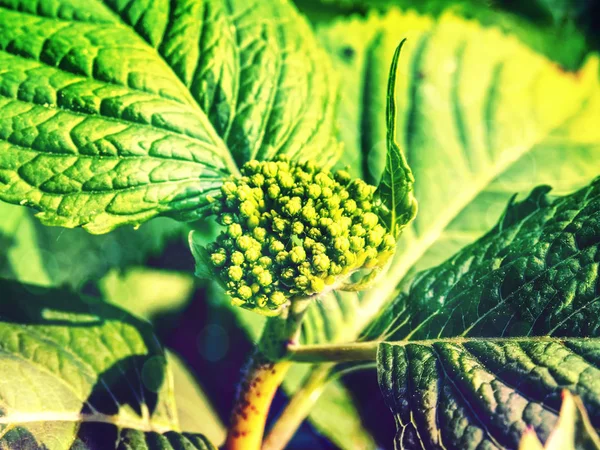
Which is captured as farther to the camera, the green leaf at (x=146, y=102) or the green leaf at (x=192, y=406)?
the green leaf at (x=192, y=406)

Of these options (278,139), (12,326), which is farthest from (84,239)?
(278,139)

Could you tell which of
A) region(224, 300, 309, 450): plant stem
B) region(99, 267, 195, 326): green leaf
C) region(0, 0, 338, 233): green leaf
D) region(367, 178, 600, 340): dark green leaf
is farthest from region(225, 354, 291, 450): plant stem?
region(99, 267, 195, 326): green leaf

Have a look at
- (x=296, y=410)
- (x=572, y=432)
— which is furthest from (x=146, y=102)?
(x=572, y=432)

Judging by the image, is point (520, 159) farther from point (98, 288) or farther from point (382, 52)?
point (98, 288)

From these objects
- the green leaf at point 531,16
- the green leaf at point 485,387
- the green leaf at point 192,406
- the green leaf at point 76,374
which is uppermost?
the green leaf at point 531,16

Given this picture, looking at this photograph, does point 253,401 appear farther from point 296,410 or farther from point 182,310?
point 182,310

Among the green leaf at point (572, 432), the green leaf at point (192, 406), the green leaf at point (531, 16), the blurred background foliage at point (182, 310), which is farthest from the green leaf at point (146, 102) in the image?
the green leaf at point (531, 16)

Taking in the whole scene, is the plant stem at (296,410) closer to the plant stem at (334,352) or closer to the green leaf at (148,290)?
the plant stem at (334,352)
